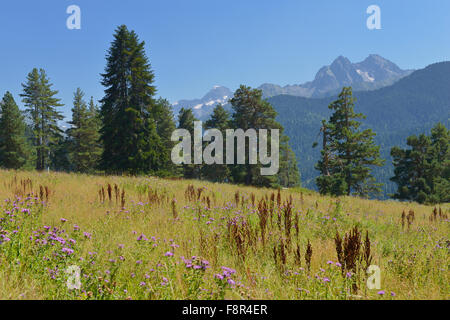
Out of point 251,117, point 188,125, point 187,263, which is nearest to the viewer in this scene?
point 187,263

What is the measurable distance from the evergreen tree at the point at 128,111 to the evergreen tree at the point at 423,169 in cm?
3486

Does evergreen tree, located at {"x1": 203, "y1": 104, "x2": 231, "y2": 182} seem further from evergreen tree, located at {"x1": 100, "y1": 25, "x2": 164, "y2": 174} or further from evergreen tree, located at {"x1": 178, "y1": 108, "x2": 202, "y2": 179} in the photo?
evergreen tree, located at {"x1": 100, "y1": 25, "x2": 164, "y2": 174}

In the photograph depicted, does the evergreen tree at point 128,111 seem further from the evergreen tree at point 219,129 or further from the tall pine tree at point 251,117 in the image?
the evergreen tree at point 219,129

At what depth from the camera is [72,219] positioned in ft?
16.0

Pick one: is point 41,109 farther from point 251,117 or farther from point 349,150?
point 349,150

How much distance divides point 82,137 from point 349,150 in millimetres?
39745

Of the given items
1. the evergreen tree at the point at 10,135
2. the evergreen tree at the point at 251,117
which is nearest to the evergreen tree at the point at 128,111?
the evergreen tree at the point at 251,117

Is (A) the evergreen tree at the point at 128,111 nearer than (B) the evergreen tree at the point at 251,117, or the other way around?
(A) the evergreen tree at the point at 128,111

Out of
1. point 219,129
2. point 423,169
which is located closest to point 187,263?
point 219,129

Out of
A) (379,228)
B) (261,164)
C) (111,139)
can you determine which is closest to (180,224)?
(379,228)

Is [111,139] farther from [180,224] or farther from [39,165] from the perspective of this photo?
[39,165]

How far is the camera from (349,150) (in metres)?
31.1

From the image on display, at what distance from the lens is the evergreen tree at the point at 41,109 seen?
4084 cm
